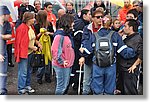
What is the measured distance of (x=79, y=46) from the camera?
5.80 m

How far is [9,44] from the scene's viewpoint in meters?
5.80

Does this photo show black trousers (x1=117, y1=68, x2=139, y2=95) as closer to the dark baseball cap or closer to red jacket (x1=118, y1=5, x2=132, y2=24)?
red jacket (x1=118, y1=5, x2=132, y2=24)

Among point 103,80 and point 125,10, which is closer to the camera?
point 125,10

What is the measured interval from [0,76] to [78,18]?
1.09 metres

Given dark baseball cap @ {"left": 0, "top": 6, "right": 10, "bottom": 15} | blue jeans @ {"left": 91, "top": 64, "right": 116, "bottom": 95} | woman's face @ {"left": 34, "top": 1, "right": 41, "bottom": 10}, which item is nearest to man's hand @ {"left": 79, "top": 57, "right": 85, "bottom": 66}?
blue jeans @ {"left": 91, "top": 64, "right": 116, "bottom": 95}

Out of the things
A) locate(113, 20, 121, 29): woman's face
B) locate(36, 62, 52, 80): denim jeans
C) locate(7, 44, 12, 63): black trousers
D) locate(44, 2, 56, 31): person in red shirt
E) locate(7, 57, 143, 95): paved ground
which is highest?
locate(44, 2, 56, 31): person in red shirt

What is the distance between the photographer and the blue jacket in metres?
5.77

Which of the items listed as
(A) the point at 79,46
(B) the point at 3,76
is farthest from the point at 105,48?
(B) the point at 3,76

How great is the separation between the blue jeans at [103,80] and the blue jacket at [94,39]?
17 centimetres

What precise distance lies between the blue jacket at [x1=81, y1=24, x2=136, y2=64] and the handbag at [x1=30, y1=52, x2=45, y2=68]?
46 centimetres

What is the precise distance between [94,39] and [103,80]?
0.47 m

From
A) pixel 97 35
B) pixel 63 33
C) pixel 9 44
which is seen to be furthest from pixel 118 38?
pixel 9 44

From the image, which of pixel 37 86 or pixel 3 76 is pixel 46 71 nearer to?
pixel 37 86

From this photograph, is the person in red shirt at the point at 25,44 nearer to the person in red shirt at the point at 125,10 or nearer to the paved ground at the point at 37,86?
the paved ground at the point at 37,86
